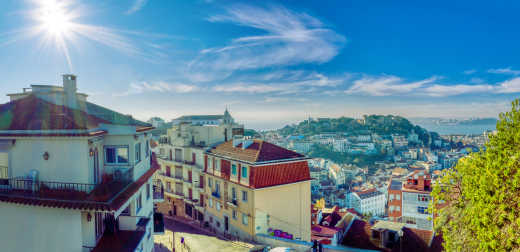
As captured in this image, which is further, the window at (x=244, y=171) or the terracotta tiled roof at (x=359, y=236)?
the window at (x=244, y=171)

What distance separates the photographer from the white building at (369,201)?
116812 mm

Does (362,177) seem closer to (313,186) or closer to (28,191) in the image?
(313,186)

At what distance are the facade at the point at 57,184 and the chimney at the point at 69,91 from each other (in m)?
0.66

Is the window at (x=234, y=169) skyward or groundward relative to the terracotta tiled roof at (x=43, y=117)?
groundward

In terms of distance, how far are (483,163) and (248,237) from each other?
61.0 feet

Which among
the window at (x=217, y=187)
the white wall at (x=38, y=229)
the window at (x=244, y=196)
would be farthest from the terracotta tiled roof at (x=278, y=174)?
the white wall at (x=38, y=229)

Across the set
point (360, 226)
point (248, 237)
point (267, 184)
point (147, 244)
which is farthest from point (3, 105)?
point (360, 226)

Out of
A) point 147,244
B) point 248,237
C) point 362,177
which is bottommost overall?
point 362,177

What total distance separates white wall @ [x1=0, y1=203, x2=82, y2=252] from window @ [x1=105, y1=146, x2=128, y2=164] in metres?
2.98

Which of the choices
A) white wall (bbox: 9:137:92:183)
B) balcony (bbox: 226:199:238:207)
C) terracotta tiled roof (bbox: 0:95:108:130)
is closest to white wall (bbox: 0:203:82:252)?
white wall (bbox: 9:137:92:183)

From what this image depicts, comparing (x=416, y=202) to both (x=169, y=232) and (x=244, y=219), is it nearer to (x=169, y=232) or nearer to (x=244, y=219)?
(x=244, y=219)

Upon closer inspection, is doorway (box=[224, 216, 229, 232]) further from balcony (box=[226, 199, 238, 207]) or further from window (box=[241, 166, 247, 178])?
window (box=[241, 166, 247, 178])

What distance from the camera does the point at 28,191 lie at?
1098 cm

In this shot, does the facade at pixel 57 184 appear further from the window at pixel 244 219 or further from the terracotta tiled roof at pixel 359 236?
the terracotta tiled roof at pixel 359 236
